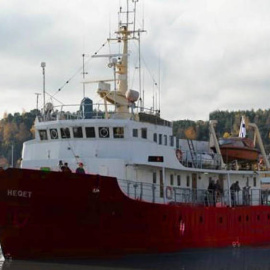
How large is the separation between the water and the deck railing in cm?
228

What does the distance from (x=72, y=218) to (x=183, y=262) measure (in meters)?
5.37

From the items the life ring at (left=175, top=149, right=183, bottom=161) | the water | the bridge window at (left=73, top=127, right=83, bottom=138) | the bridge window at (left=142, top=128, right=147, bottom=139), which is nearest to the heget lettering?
the water

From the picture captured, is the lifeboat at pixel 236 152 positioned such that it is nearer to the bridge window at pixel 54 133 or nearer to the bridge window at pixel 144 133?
the bridge window at pixel 144 133

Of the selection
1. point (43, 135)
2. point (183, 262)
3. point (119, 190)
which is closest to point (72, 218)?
point (119, 190)

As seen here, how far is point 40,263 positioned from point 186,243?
6.76 m

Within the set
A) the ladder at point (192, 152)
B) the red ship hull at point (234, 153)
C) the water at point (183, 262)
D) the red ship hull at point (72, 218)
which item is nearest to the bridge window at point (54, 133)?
the red ship hull at point (72, 218)

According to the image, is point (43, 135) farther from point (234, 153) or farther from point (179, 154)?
point (234, 153)

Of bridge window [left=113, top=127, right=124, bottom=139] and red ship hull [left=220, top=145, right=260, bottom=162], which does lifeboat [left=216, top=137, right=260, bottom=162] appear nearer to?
red ship hull [left=220, top=145, right=260, bottom=162]

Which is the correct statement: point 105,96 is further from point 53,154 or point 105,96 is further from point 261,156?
point 261,156

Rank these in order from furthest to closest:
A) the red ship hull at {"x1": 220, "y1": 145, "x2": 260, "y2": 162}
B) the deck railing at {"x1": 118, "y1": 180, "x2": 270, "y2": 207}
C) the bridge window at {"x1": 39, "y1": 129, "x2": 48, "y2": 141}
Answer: the red ship hull at {"x1": 220, "y1": 145, "x2": 260, "y2": 162} < the bridge window at {"x1": 39, "y1": 129, "x2": 48, "y2": 141} < the deck railing at {"x1": 118, "y1": 180, "x2": 270, "y2": 207}

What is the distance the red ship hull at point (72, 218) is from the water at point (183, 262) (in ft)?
1.07

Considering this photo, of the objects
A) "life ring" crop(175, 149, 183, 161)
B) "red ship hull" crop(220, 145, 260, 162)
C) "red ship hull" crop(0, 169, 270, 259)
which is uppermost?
"red ship hull" crop(220, 145, 260, 162)

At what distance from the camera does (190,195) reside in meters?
33.9

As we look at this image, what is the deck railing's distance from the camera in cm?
3042
